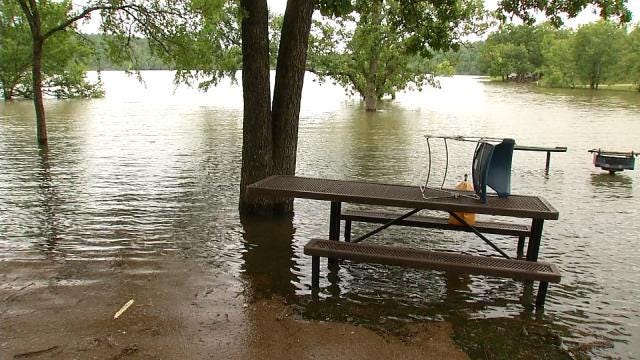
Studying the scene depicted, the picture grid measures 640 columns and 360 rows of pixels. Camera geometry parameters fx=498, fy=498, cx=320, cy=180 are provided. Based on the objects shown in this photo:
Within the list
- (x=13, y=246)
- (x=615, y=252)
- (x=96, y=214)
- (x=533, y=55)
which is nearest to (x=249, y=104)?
(x=96, y=214)

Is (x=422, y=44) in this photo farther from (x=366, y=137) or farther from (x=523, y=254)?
(x=366, y=137)

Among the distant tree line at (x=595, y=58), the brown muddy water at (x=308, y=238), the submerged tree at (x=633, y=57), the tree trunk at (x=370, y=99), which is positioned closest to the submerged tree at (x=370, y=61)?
the tree trunk at (x=370, y=99)

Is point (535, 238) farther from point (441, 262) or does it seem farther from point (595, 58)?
point (595, 58)

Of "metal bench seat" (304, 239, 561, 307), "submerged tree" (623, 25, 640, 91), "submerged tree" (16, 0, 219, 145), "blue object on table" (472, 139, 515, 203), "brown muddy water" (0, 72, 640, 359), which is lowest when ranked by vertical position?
"brown muddy water" (0, 72, 640, 359)

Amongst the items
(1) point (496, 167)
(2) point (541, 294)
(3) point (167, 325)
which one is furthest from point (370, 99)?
(3) point (167, 325)

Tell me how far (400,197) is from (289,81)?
3636mm

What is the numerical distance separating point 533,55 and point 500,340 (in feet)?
421

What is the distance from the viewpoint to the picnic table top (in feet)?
16.1

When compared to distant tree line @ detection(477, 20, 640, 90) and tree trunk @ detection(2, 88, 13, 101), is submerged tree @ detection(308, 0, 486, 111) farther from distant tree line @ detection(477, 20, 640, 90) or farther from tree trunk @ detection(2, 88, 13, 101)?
distant tree line @ detection(477, 20, 640, 90)

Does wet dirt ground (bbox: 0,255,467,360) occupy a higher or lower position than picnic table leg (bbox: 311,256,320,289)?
lower

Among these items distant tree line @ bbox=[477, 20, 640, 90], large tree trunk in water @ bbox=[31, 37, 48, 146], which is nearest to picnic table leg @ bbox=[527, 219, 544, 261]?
large tree trunk in water @ bbox=[31, 37, 48, 146]

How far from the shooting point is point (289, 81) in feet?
27.0

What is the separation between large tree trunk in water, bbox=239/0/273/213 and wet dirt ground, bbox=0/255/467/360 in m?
2.78

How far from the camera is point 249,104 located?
26.8 feet
